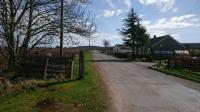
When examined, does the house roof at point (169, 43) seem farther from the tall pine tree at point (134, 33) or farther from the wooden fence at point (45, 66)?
the wooden fence at point (45, 66)

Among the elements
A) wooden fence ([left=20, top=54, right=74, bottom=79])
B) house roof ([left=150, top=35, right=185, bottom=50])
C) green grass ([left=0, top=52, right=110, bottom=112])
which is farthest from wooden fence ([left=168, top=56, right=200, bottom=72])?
house roof ([left=150, top=35, right=185, bottom=50])

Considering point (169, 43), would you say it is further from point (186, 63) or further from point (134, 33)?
point (186, 63)

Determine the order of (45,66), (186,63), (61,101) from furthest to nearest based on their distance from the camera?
(186,63) → (45,66) → (61,101)

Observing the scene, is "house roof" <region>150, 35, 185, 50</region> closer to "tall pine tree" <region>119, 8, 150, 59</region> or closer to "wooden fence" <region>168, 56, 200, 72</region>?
"tall pine tree" <region>119, 8, 150, 59</region>

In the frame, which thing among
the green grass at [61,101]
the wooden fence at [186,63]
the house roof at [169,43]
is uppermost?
the house roof at [169,43]

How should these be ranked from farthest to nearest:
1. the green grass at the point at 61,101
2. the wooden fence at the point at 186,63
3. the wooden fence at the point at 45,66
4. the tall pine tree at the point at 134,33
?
the tall pine tree at the point at 134,33 → the wooden fence at the point at 186,63 → the wooden fence at the point at 45,66 → the green grass at the point at 61,101

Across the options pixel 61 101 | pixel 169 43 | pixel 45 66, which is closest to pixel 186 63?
pixel 45 66

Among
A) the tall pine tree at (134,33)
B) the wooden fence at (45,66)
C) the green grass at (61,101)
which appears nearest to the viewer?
the green grass at (61,101)

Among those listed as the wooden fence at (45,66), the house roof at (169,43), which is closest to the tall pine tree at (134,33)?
the house roof at (169,43)

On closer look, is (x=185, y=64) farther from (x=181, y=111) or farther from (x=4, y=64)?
(x=181, y=111)

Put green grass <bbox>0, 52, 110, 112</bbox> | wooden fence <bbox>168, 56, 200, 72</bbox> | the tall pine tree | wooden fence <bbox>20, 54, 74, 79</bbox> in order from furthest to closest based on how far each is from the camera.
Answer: the tall pine tree, wooden fence <bbox>168, 56, 200, 72</bbox>, wooden fence <bbox>20, 54, 74, 79</bbox>, green grass <bbox>0, 52, 110, 112</bbox>

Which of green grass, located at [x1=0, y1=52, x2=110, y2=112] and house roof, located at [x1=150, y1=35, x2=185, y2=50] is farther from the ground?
house roof, located at [x1=150, y1=35, x2=185, y2=50]

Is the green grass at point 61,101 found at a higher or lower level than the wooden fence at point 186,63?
lower

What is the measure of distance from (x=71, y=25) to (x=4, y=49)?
159 inches
